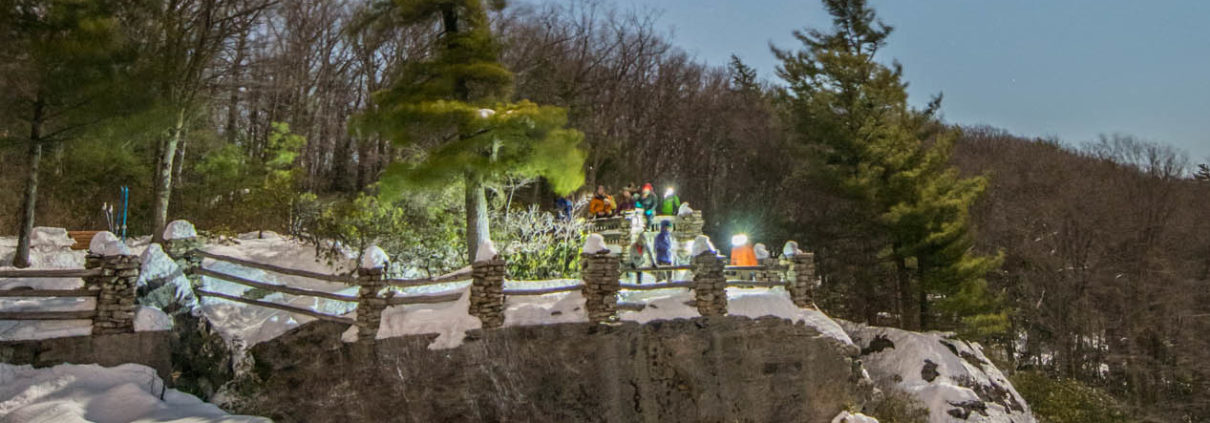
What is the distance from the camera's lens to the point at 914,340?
2227 centimetres

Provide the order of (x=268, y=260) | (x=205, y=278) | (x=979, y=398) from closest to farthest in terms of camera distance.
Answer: (x=205, y=278), (x=268, y=260), (x=979, y=398)

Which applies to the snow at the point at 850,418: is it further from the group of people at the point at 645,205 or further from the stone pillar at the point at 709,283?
the group of people at the point at 645,205

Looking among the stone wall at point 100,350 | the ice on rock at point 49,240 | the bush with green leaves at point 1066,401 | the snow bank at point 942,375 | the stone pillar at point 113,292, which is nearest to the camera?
the stone wall at point 100,350

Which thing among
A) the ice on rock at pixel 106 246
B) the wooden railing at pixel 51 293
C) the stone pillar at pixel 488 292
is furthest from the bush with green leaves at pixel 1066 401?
the wooden railing at pixel 51 293

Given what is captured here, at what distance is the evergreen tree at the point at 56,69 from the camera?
1394 cm

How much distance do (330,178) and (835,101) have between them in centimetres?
2072

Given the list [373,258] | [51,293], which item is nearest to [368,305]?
[373,258]

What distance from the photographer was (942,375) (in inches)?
826

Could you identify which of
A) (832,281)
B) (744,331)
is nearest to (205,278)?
(744,331)

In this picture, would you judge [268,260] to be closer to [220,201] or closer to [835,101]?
[220,201]

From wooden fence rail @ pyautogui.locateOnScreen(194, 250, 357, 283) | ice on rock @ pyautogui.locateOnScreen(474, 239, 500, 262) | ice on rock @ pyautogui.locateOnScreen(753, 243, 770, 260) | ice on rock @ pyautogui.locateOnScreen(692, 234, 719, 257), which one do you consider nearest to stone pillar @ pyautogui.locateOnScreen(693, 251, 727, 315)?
ice on rock @ pyautogui.locateOnScreen(692, 234, 719, 257)

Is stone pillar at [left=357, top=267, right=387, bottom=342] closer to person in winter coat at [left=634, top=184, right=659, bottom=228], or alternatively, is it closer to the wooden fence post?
the wooden fence post

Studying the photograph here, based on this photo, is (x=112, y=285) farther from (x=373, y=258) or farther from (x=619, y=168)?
(x=619, y=168)

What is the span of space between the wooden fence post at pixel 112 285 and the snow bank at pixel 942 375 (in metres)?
18.3
